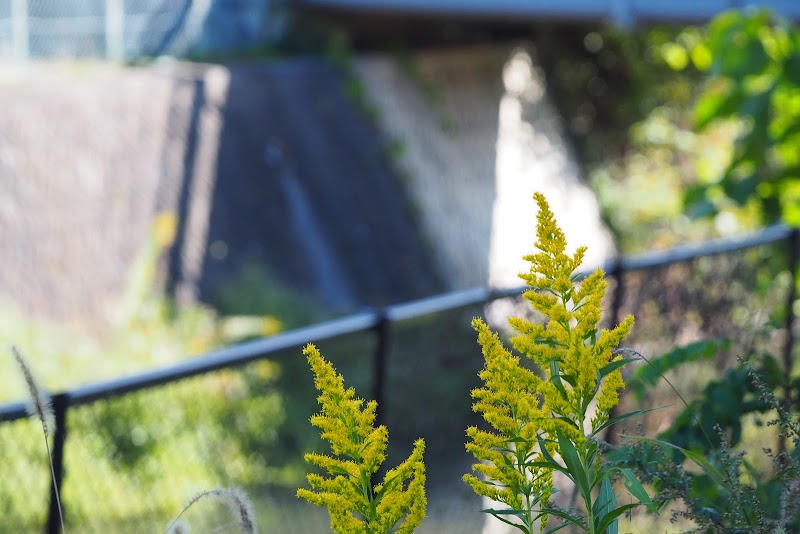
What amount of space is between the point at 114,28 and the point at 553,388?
11849 mm

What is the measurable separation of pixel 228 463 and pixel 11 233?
6.31 meters

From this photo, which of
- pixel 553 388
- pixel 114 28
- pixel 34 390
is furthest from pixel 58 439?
pixel 114 28

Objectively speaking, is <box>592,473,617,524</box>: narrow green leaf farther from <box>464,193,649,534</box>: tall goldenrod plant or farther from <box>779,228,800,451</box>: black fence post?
<box>779,228,800,451</box>: black fence post

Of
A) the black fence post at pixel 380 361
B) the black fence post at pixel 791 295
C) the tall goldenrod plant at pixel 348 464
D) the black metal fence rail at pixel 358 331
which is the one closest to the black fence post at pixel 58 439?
the black metal fence rail at pixel 358 331

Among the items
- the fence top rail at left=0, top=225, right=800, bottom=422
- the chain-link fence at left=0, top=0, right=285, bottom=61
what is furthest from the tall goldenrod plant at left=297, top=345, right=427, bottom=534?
the chain-link fence at left=0, top=0, right=285, bottom=61

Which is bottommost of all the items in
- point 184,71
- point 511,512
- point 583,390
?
point 511,512

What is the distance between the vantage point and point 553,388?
129 centimetres

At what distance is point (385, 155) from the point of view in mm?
13086

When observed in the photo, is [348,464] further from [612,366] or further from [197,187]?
[197,187]

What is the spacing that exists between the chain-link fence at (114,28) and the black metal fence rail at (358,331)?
31.9 ft

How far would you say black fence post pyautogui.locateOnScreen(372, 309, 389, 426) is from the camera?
9.66 feet

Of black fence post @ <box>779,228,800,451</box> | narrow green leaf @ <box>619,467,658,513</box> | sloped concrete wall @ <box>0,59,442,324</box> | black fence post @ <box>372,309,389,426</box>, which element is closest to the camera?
narrow green leaf @ <box>619,467,658,513</box>

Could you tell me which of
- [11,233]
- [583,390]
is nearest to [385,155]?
[11,233]

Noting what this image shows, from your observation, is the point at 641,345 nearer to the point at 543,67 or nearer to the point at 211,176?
the point at 211,176
